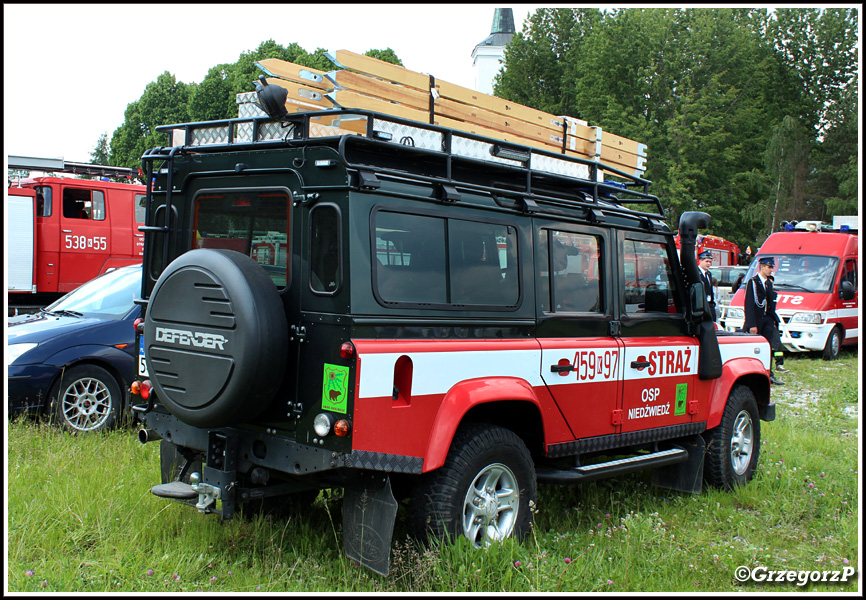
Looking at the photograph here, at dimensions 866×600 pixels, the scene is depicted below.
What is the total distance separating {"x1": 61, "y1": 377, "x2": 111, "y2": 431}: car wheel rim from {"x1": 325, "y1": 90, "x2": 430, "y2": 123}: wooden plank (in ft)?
13.3

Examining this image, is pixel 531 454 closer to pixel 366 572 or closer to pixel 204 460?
pixel 366 572

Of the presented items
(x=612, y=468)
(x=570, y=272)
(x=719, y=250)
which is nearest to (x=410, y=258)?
(x=570, y=272)

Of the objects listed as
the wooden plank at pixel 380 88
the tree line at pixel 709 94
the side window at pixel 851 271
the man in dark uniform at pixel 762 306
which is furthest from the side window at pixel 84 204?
the tree line at pixel 709 94

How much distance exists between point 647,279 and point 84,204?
42.2 feet

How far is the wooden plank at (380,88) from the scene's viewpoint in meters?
4.61

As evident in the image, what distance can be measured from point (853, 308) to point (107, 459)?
15.1 m

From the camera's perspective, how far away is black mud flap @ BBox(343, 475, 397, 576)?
381 cm

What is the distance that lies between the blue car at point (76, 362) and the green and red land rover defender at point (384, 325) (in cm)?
239

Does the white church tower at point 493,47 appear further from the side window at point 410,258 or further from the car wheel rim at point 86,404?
the side window at point 410,258

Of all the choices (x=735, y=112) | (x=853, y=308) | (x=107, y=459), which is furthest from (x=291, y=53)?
(x=107, y=459)

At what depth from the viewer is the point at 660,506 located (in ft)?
19.0

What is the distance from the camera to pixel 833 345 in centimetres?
1523

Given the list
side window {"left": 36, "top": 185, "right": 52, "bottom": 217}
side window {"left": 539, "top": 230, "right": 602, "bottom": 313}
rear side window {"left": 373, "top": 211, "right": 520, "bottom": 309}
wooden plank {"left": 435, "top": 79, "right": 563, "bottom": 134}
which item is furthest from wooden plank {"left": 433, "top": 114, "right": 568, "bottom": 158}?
side window {"left": 36, "top": 185, "right": 52, "bottom": 217}

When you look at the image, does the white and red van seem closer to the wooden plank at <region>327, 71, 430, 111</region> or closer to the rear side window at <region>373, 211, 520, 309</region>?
the wooden plank at <region>327, 71, 430, 111</region>
